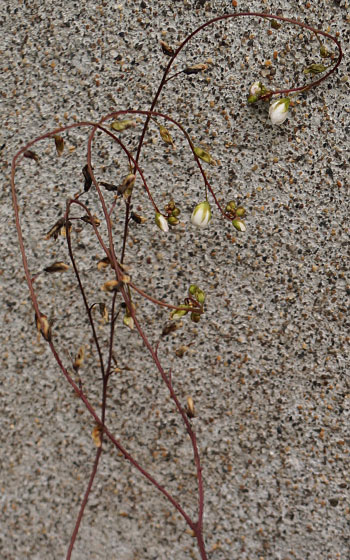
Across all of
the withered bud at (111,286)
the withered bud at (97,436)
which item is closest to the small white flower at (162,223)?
the withered bud at (111,286)

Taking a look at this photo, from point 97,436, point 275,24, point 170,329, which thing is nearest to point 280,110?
point 275,24

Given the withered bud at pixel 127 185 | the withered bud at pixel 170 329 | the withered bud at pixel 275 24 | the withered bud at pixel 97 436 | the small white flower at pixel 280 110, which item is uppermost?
the withered bud at pixel 275 24

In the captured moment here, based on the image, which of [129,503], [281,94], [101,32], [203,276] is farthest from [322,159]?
[129,503]

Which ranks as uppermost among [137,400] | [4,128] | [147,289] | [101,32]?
[101,32]

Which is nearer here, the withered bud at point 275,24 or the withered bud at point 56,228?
the withered bud at point 56,228

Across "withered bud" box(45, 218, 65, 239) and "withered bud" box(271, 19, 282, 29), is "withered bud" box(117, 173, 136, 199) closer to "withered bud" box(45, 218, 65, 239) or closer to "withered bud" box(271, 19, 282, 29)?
"withered bud" box(45, 218, 65, 239)

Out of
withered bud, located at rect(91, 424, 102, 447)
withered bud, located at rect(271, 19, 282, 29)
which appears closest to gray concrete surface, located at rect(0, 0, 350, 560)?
withered bud, located at rect(271, 19, 282, 29)

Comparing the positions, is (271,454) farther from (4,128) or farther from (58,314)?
(4,128)

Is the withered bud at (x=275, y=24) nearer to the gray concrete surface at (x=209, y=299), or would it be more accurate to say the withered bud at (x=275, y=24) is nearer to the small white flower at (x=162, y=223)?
the gray concrete surface at (x=209, y=299)
